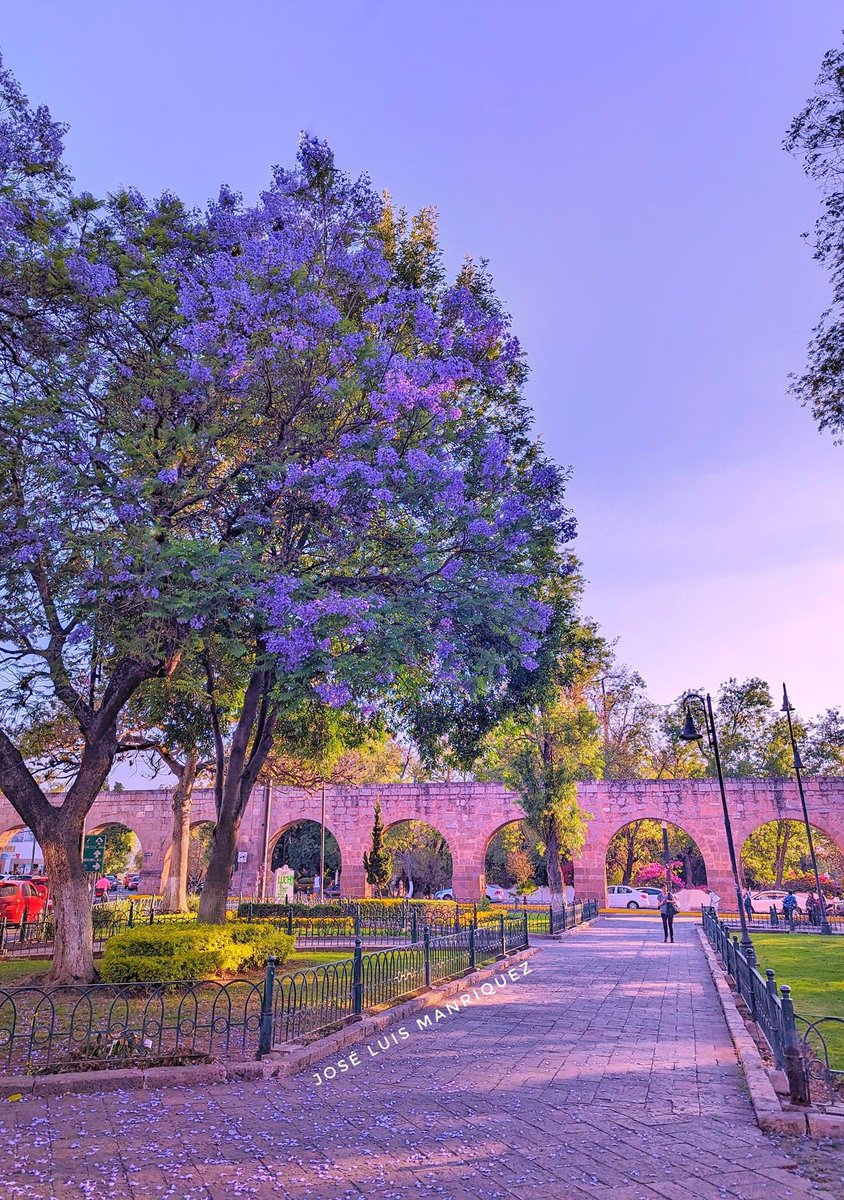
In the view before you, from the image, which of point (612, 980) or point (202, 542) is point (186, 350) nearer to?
point (202, 542)

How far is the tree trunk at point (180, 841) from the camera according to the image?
24875 mm

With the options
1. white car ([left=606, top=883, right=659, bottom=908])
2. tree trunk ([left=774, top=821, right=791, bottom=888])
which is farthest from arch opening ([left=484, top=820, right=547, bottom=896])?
tree trunk ([left=774, top=821, right=791, bottom=888])

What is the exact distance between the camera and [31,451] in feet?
32.5

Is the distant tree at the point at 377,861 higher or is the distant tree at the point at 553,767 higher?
the distant tree at the point at 553,767

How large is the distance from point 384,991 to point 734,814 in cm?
2709

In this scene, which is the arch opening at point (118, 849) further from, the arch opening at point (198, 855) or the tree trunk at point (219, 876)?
the tree trunk at point (219, 876)

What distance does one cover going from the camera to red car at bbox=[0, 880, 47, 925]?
2081 centimetres

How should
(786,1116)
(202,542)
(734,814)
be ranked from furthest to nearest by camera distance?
(734,814)
(202,542)
(786,1116)

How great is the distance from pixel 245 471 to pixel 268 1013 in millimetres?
6463

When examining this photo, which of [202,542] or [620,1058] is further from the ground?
[202,542]

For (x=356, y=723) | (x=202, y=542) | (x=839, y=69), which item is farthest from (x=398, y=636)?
(x=839, y=69)

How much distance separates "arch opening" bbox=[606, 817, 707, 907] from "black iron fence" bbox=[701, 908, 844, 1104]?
37.4 metres

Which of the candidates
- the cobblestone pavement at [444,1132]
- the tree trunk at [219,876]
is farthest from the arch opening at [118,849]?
the cobblestone pavement at [444,1132]

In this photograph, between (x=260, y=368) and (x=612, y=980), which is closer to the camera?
(x=260, y=368)
